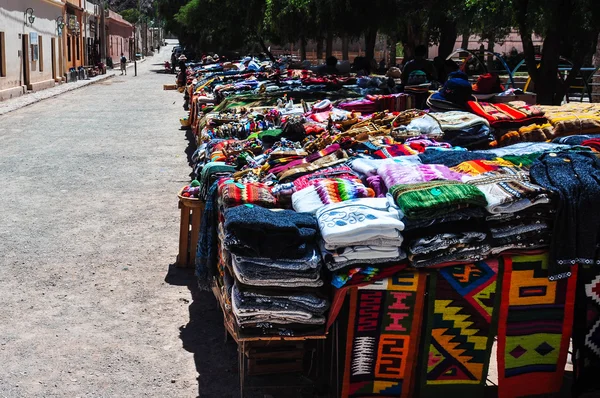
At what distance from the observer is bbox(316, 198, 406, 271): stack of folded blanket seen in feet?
12.5

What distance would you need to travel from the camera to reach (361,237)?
12.6 ft

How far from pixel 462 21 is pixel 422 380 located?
12.6m

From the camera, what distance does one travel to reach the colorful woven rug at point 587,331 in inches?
166

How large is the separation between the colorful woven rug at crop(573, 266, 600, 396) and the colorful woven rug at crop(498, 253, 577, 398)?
57 mm

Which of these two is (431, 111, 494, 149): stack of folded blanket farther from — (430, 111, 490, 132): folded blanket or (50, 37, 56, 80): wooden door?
(50, 37, 56, 80): wooden door

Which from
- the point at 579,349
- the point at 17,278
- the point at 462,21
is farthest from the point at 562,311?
the point at 462,21

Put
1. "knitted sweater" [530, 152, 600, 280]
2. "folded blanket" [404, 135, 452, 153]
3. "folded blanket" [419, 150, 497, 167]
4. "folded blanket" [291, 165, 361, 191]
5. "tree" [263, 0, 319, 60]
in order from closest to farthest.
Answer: "knitted sweater" [530, 152, 600, 280]
"folded blanket" [291, 165, 361, 191]
"folded blanket" [419, 150, 497, 167]
"folded blanket" [404, 135, 452, 153]
"tree" [263, 0, 319, 60]

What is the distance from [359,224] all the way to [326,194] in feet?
1.93

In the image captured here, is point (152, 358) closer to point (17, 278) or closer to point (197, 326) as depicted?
point (197, 326)

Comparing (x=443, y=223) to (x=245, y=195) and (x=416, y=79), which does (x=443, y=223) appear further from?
(x=416, y=79)

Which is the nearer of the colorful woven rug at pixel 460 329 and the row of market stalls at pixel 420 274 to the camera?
the row of market stalls at pixel 420 274

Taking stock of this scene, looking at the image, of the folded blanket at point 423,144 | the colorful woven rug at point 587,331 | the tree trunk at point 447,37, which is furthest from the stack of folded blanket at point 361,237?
the tree trunk at point 447,37

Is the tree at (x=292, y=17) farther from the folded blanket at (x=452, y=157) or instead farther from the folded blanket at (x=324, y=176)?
the folded blanket at (x=324, y=176)

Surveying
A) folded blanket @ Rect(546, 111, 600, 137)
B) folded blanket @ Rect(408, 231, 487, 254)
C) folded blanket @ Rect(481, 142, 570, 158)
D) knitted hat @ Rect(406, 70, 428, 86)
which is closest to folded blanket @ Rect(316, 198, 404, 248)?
folded blanket @ Rect(408, 231, 487, 254)
